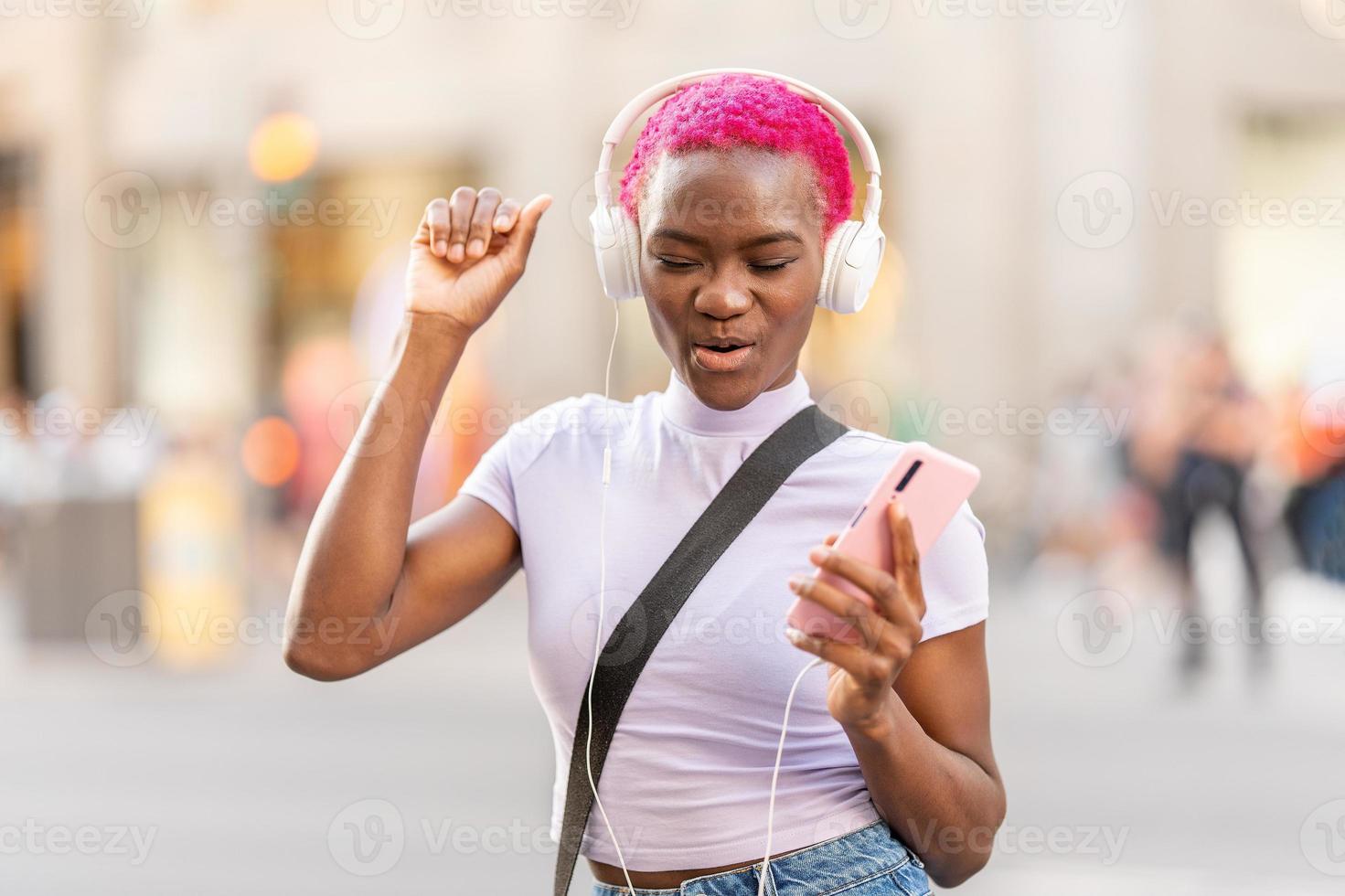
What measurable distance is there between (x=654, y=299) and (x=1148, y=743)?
6.54 metres

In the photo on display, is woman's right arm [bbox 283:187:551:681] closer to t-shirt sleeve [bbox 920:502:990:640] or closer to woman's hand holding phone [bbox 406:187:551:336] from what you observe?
woman's hand holding phone [bbox 406:187:551:336]

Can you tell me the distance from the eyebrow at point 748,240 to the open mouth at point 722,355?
12cm

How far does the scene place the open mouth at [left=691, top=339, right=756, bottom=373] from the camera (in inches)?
77.2

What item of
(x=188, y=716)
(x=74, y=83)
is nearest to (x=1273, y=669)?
(x=188, y=716)

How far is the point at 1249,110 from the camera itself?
16812 mm

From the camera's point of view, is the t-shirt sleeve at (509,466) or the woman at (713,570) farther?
the t-shirt sleeve at (509,466)
